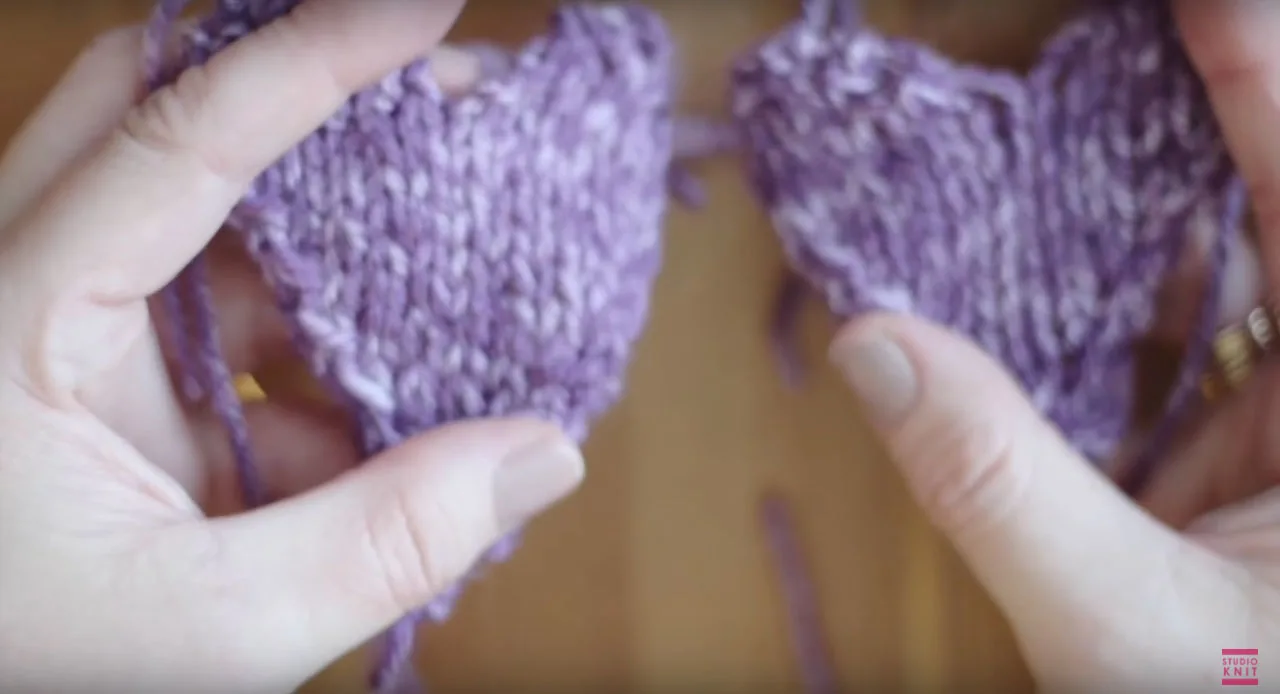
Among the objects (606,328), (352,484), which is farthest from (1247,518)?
(352,484)

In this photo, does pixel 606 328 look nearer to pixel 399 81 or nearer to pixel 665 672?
pixel 399 81

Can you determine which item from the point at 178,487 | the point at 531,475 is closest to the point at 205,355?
the point at 178,487

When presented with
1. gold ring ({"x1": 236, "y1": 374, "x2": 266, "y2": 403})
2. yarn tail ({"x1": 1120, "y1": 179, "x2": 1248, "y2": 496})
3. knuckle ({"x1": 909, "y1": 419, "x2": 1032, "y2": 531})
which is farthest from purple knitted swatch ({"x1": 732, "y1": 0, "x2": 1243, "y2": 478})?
gold ring ({"x1": 236, "y1": 374, "x2": 266, "y2": 403})

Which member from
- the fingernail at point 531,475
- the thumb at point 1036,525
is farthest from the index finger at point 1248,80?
the fingernail at point 531,475

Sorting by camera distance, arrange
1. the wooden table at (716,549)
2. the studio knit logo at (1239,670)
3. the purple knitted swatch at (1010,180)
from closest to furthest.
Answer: the studio knit logo at (1239,670), the purple knitted swatch at (1010,180), the wooden table at (716,549)

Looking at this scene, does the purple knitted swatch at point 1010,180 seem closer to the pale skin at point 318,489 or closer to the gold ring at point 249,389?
the pale skin at point 318,489

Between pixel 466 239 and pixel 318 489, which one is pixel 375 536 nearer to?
pixel 318 489

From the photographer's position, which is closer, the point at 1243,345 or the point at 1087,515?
the point at 1087,515
